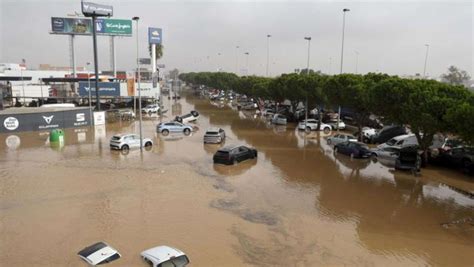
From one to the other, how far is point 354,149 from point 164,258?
861 inches

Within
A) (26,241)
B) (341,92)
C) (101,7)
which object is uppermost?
(101,7)

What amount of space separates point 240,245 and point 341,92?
85.7 ft

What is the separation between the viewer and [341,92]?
3669cm

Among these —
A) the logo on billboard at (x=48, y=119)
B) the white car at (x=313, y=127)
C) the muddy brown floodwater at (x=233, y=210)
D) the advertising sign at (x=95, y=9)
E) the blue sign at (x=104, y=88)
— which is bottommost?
the muddy brown floodwater at (x=233, y=210)

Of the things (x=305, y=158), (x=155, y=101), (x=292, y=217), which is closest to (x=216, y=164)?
(x=305, y=158)

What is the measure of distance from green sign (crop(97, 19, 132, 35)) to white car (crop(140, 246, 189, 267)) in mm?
74114

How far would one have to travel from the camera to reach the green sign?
77125mm

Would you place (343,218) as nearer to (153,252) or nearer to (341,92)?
(153,252)

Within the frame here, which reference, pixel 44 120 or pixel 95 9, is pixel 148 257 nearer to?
pixel 44 120

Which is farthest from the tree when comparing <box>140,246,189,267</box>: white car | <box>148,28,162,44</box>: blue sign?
<box>140,246,189,267</box>: white car

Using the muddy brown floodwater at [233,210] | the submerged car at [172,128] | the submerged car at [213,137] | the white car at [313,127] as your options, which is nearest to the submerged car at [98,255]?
the muddy brown floodwater at [233,210]

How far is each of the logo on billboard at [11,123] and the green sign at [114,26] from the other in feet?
141

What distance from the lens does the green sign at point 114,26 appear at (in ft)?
253

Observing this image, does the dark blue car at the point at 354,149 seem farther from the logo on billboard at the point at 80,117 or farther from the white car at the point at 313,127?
the logo on billboard at the point at 80,117
